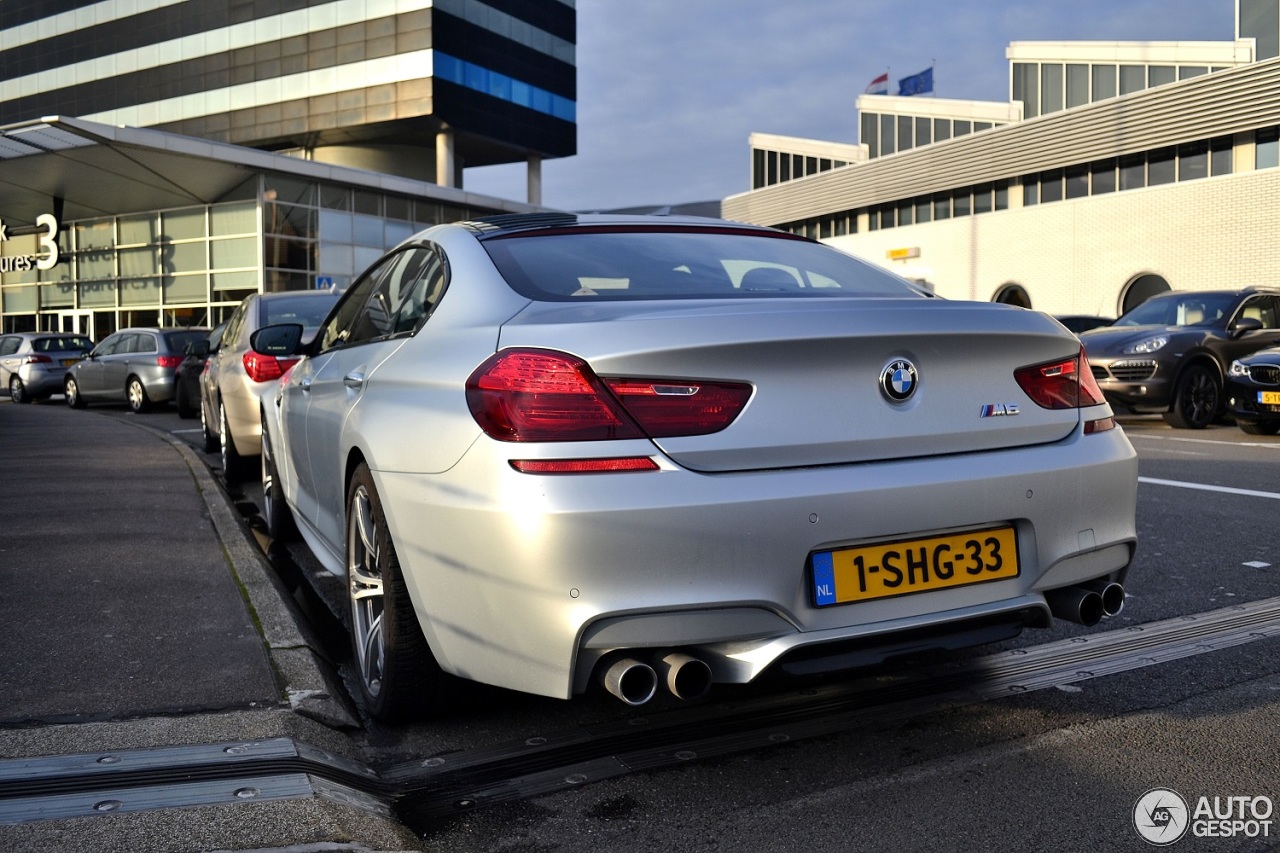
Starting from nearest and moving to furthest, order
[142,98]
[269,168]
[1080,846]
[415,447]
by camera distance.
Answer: [1080,846]
[415,447]
[269,168]
[142,98]

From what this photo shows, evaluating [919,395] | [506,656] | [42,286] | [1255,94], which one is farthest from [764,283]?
[42,286]

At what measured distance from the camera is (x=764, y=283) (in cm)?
346

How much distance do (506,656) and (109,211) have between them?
39.5 m

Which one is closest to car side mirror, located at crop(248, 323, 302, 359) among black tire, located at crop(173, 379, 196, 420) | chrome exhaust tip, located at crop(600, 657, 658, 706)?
chrome exhaust tip, located at crop(600, 657, 658, 706)

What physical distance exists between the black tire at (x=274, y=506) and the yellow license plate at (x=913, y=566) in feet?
12.8

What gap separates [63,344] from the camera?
24.0 metres

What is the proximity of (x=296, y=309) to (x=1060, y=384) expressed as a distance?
722cm

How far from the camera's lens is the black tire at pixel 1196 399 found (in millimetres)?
13023

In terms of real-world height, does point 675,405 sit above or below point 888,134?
below

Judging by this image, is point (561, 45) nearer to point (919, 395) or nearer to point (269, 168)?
point (269, 168)

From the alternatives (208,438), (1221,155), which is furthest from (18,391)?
(1221,155)

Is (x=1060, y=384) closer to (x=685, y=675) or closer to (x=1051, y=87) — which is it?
(x=685, y=675)

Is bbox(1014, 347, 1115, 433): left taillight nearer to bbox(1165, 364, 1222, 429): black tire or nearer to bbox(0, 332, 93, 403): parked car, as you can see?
A: bbox(1165, 364, 1222, 429): black tire

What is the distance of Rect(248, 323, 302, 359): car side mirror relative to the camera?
5184 mm
